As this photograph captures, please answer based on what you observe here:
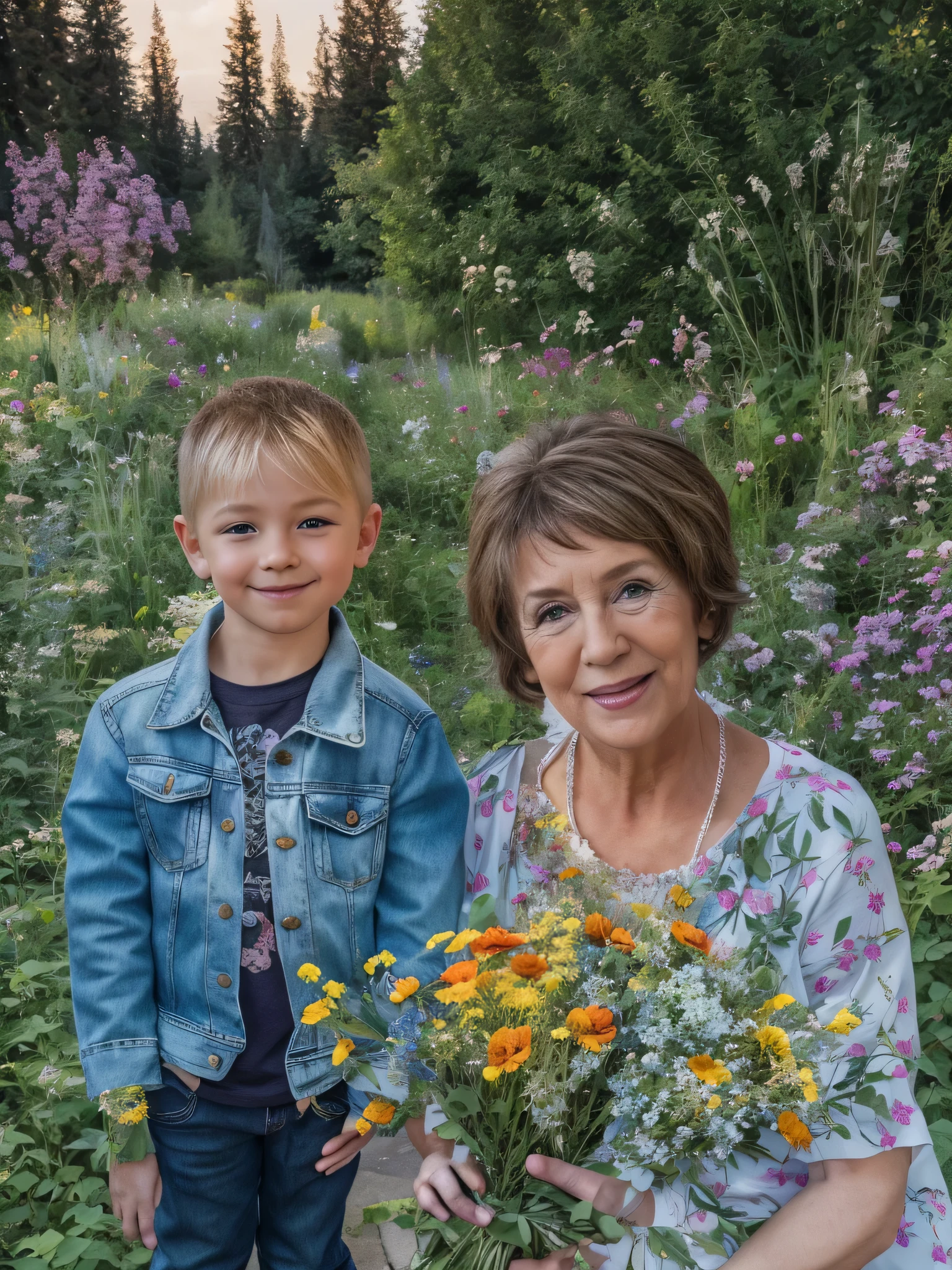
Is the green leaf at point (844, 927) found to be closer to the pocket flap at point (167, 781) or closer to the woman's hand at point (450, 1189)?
the woman's hand at point (450, 1189)

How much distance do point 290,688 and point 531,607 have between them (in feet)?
1.48

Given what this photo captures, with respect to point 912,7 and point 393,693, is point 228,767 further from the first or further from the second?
point 912,7

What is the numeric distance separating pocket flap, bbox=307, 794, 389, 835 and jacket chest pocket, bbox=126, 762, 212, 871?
0.57ft

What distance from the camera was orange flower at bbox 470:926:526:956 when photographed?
104cm

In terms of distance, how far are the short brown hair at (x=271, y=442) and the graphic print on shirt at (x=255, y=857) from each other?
1.23 ft

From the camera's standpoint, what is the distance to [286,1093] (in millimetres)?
1681

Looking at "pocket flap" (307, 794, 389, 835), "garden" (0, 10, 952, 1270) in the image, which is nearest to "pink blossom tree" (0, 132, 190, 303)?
"garden" (0, 10, 952, 1270)

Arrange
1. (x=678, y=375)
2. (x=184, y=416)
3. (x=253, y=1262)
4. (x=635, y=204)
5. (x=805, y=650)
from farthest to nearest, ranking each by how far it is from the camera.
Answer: (x=635, y=204) < (x=678, y=375) < (x=184, y=416) < (x=805, y=650) < (x=253, y=1262)

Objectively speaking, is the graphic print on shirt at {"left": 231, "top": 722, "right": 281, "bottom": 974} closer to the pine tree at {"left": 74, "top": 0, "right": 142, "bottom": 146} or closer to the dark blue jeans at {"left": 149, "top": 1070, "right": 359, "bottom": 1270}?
the dark blue jeans at {"left": 149, "top": 1070, "right": 359, "bottom": 1270}

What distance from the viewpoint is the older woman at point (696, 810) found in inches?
53.9

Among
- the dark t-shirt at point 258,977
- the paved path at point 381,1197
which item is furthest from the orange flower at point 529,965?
the paved path at point 381,1197

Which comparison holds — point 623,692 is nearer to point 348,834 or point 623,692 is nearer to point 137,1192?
point 348,834

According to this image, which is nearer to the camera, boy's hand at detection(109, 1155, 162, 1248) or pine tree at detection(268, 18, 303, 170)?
boy's hand at detection(109, 1155, 162, 1248)

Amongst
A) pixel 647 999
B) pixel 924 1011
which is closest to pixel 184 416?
pixel 924 1011
